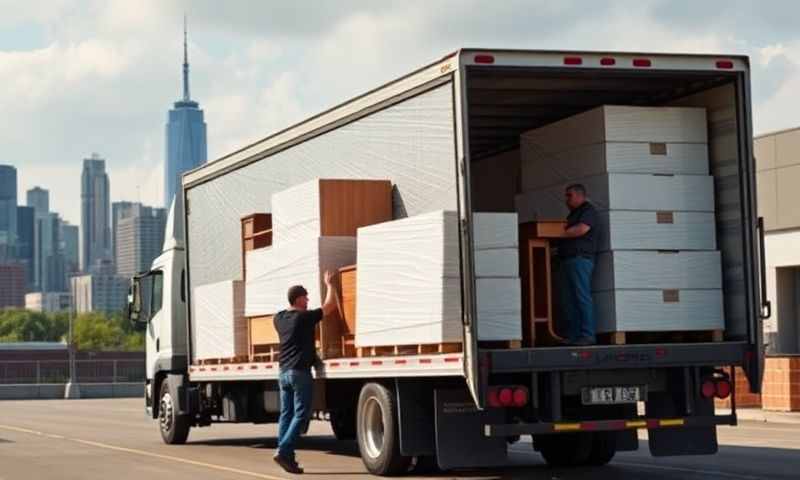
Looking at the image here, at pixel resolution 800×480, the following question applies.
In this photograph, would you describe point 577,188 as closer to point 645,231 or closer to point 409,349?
point 645,231

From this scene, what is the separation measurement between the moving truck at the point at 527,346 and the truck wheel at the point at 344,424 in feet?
9.42

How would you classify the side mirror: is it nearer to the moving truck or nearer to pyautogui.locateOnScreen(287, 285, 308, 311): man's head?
the moving truck

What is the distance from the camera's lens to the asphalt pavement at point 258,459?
15.8 meters

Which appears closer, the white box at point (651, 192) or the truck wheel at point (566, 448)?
the white box at point (651, 192)

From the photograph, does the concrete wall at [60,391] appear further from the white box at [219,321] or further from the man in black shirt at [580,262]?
the man in black shirt at [580,262]

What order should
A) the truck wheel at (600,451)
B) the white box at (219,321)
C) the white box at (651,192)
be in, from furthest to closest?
the white box at (219,321) < the truck wheel at (600,451) < the white box at (651,192)

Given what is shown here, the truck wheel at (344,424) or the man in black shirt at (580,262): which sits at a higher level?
the man in black shirt at (580,262)

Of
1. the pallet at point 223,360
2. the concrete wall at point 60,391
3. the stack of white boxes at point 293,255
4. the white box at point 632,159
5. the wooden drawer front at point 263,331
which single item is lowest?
the concrete wall at point 60,391

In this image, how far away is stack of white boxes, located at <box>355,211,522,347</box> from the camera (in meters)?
13.7

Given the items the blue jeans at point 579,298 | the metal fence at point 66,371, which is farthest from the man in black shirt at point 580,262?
the metal fence at point 66,371

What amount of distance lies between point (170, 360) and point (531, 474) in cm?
757

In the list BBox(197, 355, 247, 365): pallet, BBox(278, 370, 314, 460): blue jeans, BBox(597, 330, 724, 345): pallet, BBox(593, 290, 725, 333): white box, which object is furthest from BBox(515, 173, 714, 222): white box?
BBox(197, 355, 247, 365): pallet

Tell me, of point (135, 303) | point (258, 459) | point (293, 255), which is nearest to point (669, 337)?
point (293, 255)

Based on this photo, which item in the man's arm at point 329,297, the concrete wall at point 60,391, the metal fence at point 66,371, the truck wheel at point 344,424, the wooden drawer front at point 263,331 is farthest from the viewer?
the metal fence at point 66,371
